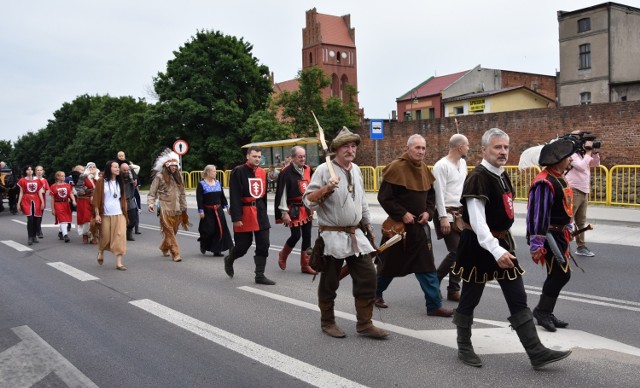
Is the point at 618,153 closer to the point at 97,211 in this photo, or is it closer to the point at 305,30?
the point at 97,211

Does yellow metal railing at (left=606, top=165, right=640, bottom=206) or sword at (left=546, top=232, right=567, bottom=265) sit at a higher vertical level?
sword at (left=546, top=232, right=567, bottom=265)

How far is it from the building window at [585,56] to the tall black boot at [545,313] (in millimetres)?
42907

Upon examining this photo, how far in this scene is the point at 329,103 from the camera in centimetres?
3550

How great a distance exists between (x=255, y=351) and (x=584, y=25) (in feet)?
149

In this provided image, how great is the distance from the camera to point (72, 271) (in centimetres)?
948

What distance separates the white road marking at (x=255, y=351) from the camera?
4398 millimetres

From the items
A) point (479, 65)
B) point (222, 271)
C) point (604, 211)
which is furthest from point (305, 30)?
point (222, 271)

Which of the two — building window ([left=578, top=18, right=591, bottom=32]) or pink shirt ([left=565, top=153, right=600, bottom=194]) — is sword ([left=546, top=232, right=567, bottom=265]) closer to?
pink shirt ([left=565, top=153, right=600, bottom=194])

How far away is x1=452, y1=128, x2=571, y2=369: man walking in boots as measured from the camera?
438cm

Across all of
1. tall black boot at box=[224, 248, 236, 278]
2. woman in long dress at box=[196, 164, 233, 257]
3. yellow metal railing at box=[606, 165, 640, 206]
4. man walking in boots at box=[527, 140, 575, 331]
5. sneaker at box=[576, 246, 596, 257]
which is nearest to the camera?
man walking in boots at box=[527, 140, 575, 331]

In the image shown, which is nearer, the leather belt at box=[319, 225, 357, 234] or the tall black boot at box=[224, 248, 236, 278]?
the leather belt at box=[319, 225, 357, 234]

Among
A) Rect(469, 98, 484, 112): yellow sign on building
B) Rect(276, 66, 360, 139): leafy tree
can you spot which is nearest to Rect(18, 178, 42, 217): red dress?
Rect(276, 66, 360, 139): leafy tree

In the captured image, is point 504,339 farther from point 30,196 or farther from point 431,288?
point 30,196

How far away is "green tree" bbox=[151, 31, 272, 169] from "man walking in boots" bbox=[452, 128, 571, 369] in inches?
1508
